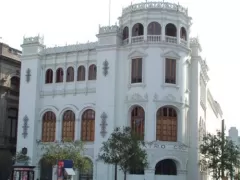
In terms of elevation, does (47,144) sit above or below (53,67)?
below

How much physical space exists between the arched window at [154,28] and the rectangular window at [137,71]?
2892 mm

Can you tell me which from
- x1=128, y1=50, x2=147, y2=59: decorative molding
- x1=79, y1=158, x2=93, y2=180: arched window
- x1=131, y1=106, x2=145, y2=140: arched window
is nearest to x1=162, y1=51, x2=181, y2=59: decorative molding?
x1=128, y1=50, x2=147, y2=59: decorative molding

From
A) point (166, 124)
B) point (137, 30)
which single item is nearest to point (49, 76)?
point (137, 30)

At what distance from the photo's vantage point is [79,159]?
45.6 m

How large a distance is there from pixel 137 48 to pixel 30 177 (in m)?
17.2

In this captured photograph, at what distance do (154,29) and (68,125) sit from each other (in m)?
13.3

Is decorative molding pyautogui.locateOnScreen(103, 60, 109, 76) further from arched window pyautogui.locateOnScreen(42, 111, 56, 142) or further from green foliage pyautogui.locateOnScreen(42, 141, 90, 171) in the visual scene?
arched window pyautogui.locateOnScreen(42, 111, 56, 142)

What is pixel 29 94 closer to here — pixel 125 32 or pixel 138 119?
pixel 125 32

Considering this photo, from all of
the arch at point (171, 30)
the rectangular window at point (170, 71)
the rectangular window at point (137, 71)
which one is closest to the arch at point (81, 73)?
the rectangular window at point (137, 71)

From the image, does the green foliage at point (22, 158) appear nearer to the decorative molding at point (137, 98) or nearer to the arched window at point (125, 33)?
the decorative molding at point (137, 98)

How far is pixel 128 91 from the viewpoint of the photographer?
49531 mm

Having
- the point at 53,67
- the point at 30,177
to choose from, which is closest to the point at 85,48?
the point at 53,67

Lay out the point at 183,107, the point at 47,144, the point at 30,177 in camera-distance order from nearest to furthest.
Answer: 1. the point at 30,177
2. the point at 183,107
3. the point at 47,144

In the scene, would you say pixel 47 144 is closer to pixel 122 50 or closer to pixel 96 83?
pixel 96 83
